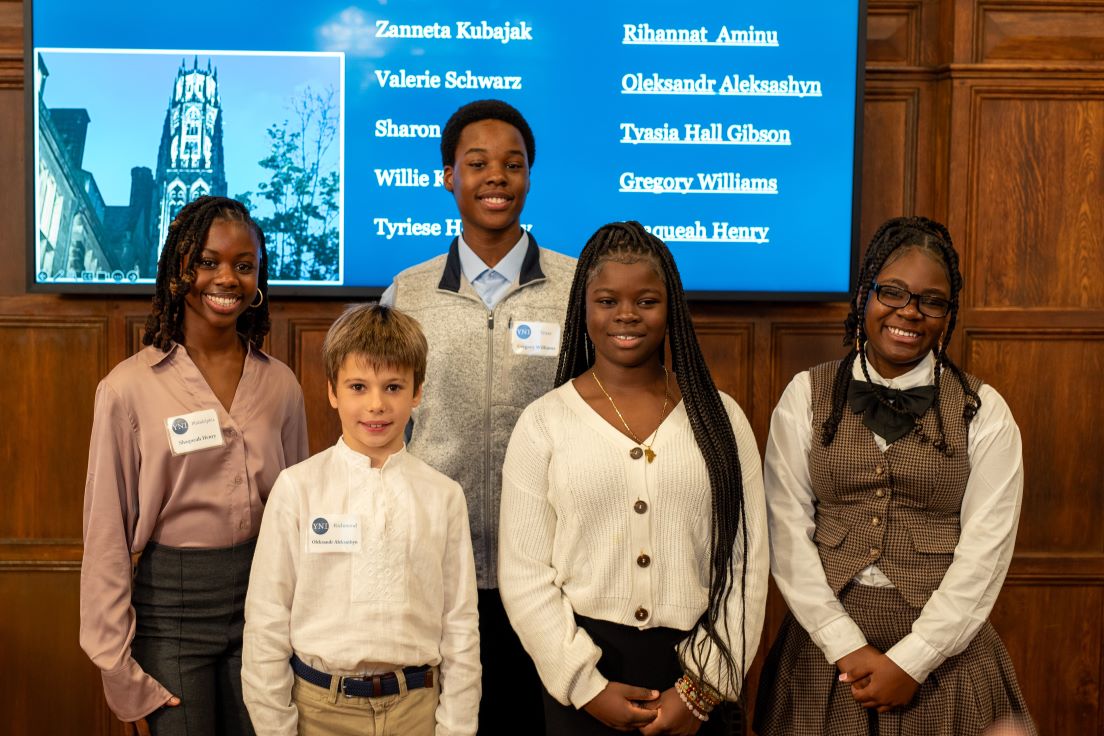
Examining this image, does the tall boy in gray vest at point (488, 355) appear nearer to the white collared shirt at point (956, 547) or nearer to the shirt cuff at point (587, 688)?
the shirt cuff at point (587, 688)

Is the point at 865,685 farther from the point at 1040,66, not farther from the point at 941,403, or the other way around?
the point at 1040,66

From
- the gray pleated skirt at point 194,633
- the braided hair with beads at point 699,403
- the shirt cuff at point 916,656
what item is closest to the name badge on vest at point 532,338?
the braided hair with beads at point 699,403

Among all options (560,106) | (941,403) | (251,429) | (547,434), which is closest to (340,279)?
(560,106)

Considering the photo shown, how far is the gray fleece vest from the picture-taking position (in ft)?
7.45

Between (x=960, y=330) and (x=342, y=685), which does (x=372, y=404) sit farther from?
(x=960, y=330)

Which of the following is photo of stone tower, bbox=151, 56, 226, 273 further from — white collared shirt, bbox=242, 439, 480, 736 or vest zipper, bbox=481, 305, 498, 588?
white collared shirt, bbox=242, 439, 480, 736

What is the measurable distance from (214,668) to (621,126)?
1946 millimetres

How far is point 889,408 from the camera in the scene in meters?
2.13

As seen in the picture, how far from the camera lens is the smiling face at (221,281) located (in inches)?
81.9

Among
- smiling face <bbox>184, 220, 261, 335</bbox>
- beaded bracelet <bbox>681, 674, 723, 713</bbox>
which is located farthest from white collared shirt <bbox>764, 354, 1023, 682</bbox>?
smiling face <bbox>184, 220, 261, 335</bbox>

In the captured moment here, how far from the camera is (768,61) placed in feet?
10.4

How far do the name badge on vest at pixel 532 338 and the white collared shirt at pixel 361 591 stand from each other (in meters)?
0.47

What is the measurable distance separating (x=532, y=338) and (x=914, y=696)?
1075mm

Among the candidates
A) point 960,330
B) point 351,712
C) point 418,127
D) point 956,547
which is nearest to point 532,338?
point 351,712
